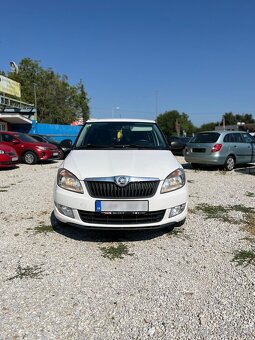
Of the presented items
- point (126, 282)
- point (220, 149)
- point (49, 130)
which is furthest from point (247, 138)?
point (49, 130)

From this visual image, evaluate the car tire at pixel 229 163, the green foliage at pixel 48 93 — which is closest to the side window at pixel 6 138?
the car tire at pixel 229 163

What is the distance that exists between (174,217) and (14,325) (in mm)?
2313

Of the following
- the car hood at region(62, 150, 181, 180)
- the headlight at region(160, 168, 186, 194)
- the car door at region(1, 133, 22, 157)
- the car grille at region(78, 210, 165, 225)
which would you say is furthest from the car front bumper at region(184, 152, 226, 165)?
the car grille at region(78, 210, 165, 225)

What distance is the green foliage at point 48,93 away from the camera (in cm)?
4741

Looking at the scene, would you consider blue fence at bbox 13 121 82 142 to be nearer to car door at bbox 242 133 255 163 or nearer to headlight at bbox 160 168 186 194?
car door at bbox 242 133 255 163

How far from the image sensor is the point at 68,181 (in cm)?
406

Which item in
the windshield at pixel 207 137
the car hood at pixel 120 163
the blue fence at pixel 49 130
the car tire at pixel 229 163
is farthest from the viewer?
the blue fence at pixel 49 130

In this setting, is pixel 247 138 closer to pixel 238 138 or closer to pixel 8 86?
pixel 238 138

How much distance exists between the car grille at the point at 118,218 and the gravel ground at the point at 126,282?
0.40 metres

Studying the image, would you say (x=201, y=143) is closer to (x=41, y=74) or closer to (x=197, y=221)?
(x=197, y=221)

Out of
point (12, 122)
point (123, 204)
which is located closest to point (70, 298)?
point (123, 204)

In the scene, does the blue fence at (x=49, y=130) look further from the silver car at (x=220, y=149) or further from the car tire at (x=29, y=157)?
the silver car at (x=220, y=149)

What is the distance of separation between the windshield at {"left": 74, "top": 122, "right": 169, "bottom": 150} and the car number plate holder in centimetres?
143

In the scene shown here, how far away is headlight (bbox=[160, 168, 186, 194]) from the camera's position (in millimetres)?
3997
